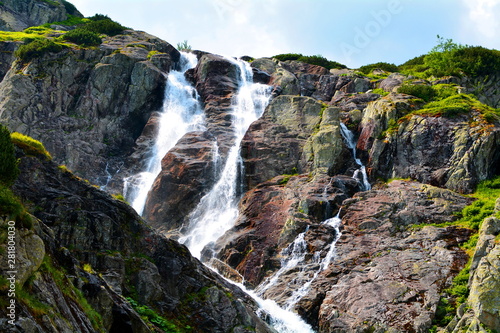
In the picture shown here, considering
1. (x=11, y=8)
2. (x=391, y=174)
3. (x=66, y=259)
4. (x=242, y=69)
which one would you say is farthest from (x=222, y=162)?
(x=11, y=8)

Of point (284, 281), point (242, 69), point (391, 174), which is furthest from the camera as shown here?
point (242, 69)

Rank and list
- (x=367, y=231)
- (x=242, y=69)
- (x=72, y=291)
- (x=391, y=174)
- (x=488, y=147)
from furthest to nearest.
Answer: (x=242, y=69) < (x=391, y=174) < (x=488, y=147) < (x=367, y=231) < (x=72, y=291)

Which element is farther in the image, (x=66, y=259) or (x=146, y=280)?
(x=146, y=280)

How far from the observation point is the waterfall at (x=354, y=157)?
122ft

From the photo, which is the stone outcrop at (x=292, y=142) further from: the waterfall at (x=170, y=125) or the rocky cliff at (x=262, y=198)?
the waterfall at (x=170, y=125)

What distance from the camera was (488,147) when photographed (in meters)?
33.3

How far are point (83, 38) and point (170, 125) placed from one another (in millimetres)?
17769

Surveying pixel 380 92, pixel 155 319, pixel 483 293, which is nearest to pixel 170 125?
pixel 380 92

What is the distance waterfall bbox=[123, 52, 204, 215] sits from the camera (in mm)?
42688

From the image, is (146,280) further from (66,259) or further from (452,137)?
(452,137)

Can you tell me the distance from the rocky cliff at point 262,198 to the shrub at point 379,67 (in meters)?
6.52

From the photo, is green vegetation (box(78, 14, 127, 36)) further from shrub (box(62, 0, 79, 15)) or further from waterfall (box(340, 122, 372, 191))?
waterfall (box(340, 122, 372, 191))

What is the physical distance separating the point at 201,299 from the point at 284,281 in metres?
9.20

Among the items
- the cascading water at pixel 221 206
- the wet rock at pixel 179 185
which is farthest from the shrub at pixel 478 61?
the wet rock at pixel 179 185
